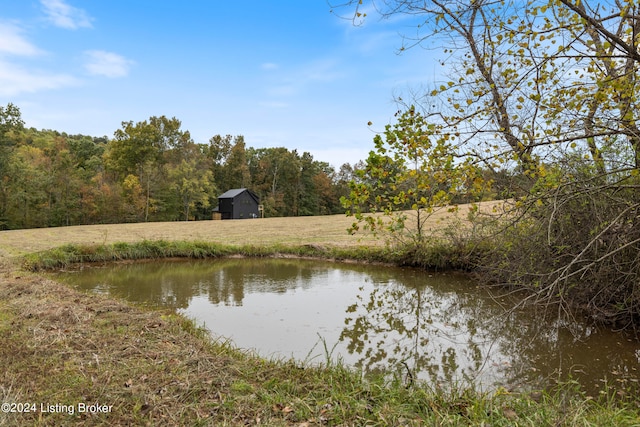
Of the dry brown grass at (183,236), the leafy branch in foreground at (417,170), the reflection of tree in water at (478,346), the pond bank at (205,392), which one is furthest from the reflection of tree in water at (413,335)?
the dry brown grass at (183,236)

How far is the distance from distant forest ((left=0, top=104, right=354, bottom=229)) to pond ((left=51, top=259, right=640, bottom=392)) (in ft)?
91.3

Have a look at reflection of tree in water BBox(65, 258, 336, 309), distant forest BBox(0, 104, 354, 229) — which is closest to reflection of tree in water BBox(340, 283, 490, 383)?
reflection of tree in water BBox(65, 258, 336, 309)

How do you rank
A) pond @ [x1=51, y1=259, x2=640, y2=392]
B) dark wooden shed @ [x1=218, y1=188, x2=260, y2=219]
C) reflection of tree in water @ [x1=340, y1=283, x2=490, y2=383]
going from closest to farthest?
pond @ [x1=51, y1=259, x2=640, y2=392], reflection of tree in water @ [x1=340, y1=283, x2=490, y2=383], dark wooden shed @ [x1=218, y1=188, x2=260, y2=219]

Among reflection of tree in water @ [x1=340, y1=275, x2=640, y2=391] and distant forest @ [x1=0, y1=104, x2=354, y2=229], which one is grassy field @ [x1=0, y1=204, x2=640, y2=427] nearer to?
reflection of tree in water @ [x1=340, y1=275, x2=640, y2=391]

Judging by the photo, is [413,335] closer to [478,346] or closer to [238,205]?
[478,346]

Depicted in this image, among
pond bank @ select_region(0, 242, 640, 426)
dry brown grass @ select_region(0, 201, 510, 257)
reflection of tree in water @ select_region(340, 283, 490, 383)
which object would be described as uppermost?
dry brown grass @ select_region(0, 201, 510, 257)

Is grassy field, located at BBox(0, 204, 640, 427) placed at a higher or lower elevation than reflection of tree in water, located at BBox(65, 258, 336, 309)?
higher

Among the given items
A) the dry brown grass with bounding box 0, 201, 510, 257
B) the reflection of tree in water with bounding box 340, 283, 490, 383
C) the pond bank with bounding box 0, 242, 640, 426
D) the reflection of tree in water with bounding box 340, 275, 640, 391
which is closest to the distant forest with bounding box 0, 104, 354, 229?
the dry brown grass with bounding box 0, 201, 510, 257

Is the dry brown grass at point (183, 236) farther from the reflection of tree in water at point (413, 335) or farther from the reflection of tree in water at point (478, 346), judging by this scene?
the reflection of tree in water at point (478, 346)

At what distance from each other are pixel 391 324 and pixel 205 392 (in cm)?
433

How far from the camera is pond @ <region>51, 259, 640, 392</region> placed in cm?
472

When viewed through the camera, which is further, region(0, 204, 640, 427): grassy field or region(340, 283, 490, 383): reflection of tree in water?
region(340, 283, 490, 383): reflection of tree in water

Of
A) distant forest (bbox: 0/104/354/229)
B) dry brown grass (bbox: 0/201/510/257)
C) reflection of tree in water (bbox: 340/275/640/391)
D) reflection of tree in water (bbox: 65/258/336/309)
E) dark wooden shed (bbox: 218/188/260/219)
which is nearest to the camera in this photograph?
reflection of tree in water (bbox: 340/275/640/391)

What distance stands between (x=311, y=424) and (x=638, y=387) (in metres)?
3.89
